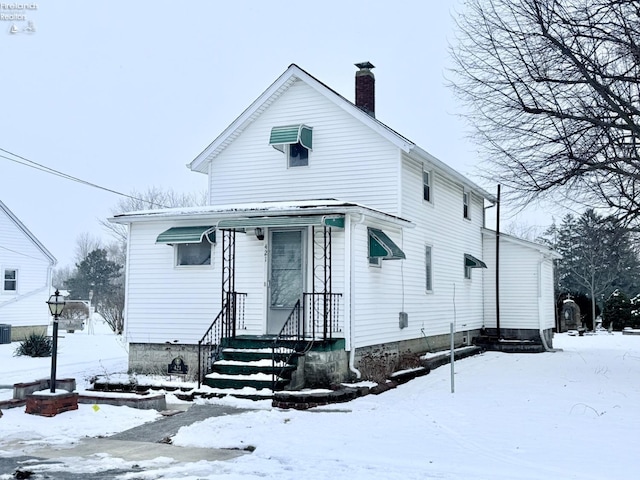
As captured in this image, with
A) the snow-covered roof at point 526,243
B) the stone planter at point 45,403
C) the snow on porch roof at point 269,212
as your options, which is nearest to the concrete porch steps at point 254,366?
the snow on porch roof at point 269,212

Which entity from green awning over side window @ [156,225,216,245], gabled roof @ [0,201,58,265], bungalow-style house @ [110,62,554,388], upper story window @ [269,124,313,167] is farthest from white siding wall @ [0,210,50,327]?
upper story window @ [269,124,313,167]

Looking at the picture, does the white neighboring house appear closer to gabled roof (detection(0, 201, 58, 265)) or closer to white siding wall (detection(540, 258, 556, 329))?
gabled roof (detection(0, 201, 58, 265))

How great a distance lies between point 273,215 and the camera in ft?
45.8

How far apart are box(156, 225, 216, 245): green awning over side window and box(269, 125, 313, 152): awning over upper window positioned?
327 cm

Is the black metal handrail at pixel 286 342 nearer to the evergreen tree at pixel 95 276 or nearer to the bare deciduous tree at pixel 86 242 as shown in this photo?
the evergreen tree at pixel 95 276

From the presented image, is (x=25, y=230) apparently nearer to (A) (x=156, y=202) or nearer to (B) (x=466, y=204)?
(B) (x=466, y=204)

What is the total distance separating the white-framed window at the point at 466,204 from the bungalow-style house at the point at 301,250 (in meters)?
2.25

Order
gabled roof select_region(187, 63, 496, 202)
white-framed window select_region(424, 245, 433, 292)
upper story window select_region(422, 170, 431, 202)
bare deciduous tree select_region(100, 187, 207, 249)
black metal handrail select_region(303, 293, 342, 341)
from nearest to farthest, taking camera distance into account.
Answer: black metal handrail select_region(303, 293, 342, 341) → gabled roof select_region(187, 63, 496, 202) → upper story window select_region(422, 170, 431, 202) → white-framed window select_region(424, 245, 433, 292) → bare deciduous tree select_region(100, 187, 207, 249)

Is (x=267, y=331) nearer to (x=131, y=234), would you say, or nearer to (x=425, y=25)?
(x=131, y=234)

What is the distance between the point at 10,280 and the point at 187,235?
17.7 meters

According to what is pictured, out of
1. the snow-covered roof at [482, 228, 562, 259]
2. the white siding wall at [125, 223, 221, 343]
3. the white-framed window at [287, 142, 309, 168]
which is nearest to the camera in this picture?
the white siding wall at [125, 223, 221, 343]

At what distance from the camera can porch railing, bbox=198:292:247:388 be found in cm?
1402

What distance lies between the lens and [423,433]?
30.3 ft

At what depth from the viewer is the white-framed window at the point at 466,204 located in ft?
72.8
